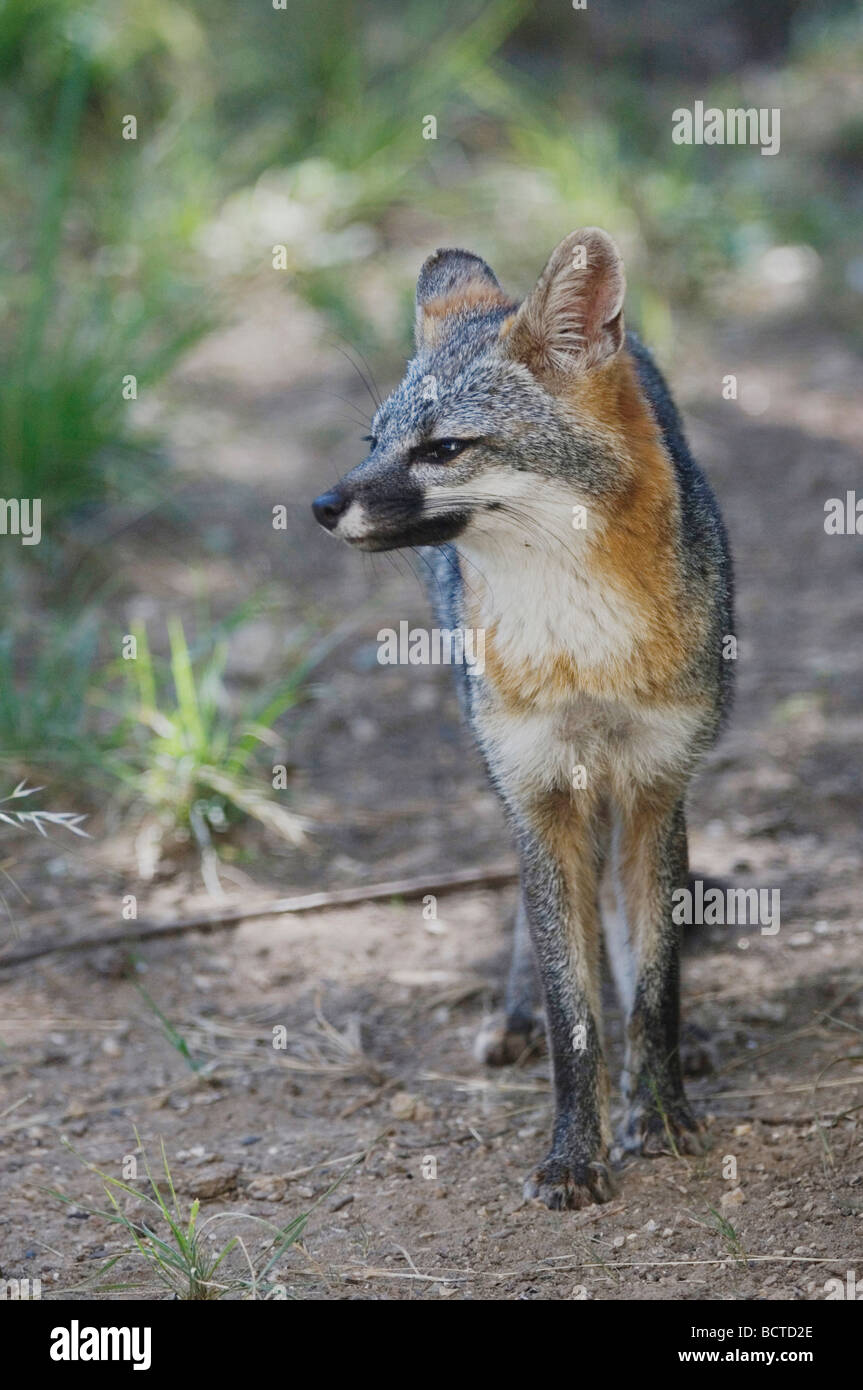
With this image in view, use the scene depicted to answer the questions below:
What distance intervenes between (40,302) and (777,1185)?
5.13m

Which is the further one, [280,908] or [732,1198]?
[280,908]

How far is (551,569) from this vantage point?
3496mm

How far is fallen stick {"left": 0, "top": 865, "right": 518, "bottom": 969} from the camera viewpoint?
489 centimetres

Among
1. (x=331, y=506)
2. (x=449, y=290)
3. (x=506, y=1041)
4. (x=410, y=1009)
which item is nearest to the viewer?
(x=331, y=506)

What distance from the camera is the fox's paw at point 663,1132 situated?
12.5ft

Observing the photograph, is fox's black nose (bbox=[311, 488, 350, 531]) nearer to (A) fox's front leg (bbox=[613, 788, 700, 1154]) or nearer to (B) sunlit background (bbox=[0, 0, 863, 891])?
(A) fox's front leg (bbox=[613, 788, 700, 1154])

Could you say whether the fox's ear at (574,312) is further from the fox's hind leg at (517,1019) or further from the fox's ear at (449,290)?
the fox's hind leg at (517,1019)

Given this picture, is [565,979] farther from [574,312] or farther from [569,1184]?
[574,312]

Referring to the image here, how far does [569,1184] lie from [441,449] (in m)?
1.78

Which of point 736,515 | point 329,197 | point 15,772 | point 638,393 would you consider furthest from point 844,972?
point 329,197

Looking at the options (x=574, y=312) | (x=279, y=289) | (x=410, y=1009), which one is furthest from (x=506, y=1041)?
(x=279, y=289)

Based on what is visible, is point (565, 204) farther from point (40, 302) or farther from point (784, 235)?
point (40, 302)

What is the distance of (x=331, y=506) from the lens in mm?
3338

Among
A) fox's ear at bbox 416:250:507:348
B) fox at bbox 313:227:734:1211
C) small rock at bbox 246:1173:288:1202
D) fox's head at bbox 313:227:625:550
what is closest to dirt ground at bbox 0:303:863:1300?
small rock at bbox 246:1173:288:1202
